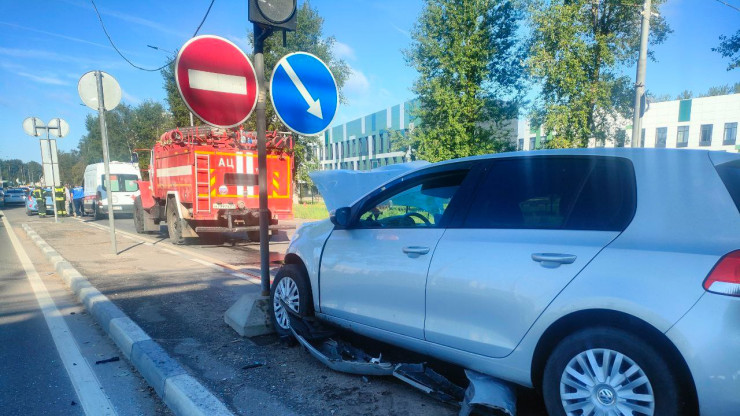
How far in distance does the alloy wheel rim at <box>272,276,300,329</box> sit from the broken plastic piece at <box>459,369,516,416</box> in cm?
173

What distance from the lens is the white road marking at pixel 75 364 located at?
2.71 metres

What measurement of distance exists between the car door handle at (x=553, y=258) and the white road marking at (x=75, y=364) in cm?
277

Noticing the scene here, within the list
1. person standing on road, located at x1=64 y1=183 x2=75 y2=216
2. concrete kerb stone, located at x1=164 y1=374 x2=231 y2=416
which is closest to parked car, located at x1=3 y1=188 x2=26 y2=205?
person standing on road, located at x1=64 y1=183 x2=75 y2=216

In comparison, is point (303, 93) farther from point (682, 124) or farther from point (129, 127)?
point (129, 127)

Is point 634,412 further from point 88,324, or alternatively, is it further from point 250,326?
point 88,324

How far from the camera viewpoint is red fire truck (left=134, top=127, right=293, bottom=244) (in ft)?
29.7

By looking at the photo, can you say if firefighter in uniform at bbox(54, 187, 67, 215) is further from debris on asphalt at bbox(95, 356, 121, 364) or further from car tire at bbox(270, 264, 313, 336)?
car tire at bbox(270, 264, 313, 336)

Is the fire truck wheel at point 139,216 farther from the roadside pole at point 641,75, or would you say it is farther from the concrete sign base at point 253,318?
the roadside pole at point 641,75

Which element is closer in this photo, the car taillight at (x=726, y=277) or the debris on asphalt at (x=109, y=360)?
the car taillight at (x=726, y=277)

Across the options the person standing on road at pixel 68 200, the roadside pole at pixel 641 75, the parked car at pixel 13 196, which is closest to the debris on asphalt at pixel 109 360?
the roadside pole at pixel 641 75

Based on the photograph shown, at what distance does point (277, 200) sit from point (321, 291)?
22.5ft

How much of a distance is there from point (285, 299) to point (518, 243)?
2.22 m

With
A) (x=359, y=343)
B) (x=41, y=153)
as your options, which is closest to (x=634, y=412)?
(x=359, y=343)

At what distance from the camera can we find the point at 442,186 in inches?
112
